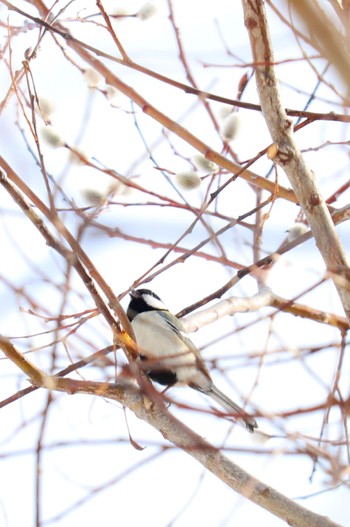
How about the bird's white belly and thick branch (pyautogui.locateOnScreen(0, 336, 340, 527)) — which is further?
the bird's white belly

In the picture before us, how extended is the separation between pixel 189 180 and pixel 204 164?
6cm

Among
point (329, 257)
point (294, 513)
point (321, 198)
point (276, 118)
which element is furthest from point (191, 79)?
point (294, 513)

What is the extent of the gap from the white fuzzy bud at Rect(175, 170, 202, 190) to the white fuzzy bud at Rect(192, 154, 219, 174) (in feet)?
0.09

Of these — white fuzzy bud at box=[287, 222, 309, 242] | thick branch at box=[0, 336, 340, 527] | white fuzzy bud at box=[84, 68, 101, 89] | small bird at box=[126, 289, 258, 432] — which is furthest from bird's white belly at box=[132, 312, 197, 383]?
white fuzzy bud at box=[84, 68, 101, 89]

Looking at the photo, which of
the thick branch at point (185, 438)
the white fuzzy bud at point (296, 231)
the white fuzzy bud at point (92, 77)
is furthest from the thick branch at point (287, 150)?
the white fuzzy bud at point (92, 77)

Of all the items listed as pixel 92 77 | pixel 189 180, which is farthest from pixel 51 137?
pixel 189 180

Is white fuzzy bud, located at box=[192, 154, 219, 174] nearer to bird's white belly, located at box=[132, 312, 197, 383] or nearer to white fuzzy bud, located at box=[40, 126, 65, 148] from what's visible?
white fuzzy bud, located at box=[40, 126, 65, 148]

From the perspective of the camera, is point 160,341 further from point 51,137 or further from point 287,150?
point 287,150

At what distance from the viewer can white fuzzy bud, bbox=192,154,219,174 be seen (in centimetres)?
195

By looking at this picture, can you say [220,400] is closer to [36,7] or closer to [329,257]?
[329,257]

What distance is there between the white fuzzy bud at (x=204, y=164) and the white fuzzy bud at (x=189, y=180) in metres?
0.03

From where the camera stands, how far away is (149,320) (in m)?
2.56

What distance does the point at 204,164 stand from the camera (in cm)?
196

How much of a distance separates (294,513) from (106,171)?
1.02 meters
